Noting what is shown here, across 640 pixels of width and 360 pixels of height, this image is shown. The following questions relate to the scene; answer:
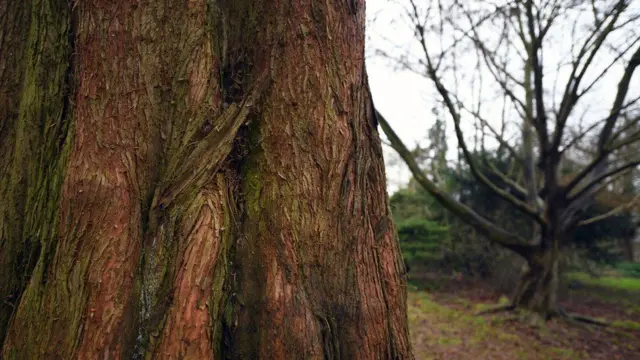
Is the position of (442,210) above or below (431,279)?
above

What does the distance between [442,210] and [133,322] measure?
12.7 metres

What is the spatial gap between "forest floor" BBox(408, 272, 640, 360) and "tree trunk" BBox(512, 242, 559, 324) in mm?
268

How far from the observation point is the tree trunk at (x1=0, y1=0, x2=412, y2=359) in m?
2.04

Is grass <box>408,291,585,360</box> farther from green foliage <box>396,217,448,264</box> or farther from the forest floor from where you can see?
green foliage <box>396,217,448,264</box>

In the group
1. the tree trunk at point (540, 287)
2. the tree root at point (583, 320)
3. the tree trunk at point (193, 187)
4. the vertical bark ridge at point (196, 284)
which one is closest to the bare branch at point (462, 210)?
the tree trunk at point (540, 287)

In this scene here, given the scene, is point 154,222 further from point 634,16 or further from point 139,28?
point 634,16

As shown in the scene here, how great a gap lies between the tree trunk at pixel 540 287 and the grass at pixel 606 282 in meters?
4.36

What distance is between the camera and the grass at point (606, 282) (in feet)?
40.4

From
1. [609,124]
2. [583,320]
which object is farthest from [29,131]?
[583,320]

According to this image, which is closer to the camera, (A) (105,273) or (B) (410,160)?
(A) (105,273)

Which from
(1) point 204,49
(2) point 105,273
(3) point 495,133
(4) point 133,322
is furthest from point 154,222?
(3) point 495,133

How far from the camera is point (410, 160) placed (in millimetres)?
9250

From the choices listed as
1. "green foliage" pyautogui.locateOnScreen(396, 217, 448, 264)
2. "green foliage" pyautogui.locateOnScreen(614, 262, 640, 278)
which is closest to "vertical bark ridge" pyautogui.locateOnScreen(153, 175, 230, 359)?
"green foliage" pyautogui.locateOnScreen(396, 217, 448, 264)

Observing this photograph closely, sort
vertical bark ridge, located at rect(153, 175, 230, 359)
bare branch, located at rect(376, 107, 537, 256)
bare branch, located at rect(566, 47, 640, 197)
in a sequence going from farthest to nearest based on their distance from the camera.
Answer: bare branch, located at rect(376, 107, 537, 256) → bare branch, located at rect(566, 47, 640, 197) → vertical bark ridge, located at rect(153, 175, 230, 359)
